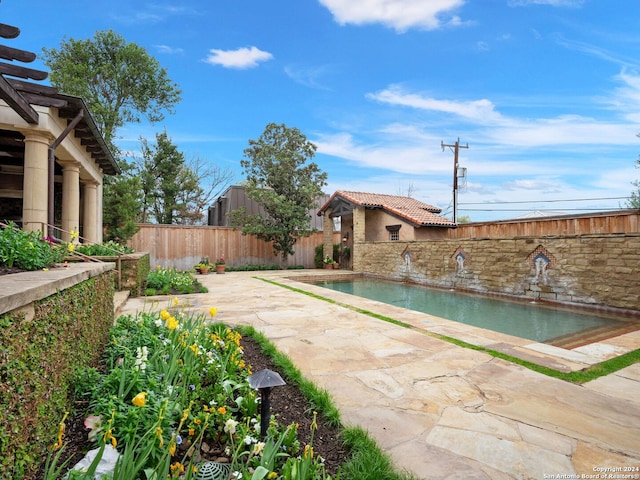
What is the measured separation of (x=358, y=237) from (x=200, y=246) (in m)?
6.70

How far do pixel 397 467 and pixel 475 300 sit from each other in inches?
282

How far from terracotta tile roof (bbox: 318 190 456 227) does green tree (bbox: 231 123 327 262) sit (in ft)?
5.14

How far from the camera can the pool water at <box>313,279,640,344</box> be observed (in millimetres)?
4988

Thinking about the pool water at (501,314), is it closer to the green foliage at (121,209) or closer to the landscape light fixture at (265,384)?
the landscape light fixture at (265,384)

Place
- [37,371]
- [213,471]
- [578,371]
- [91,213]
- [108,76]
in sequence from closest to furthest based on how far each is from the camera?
[37,371] < [213,471] < [578,371] < [91,213] < [108,76]

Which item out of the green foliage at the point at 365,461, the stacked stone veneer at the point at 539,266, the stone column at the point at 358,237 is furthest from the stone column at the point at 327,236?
the green foliage at the point at 365,461

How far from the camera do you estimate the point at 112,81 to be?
1326cm

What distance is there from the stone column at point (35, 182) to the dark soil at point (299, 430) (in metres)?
5.46

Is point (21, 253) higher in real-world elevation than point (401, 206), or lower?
lower

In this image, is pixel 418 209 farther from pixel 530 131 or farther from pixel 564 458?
pixel 564 458

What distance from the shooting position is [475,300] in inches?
309

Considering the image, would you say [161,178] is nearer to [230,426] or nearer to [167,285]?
[167,285]

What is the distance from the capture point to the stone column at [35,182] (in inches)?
224

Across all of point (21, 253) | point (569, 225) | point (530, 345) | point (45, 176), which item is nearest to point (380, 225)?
point (569, 225)
